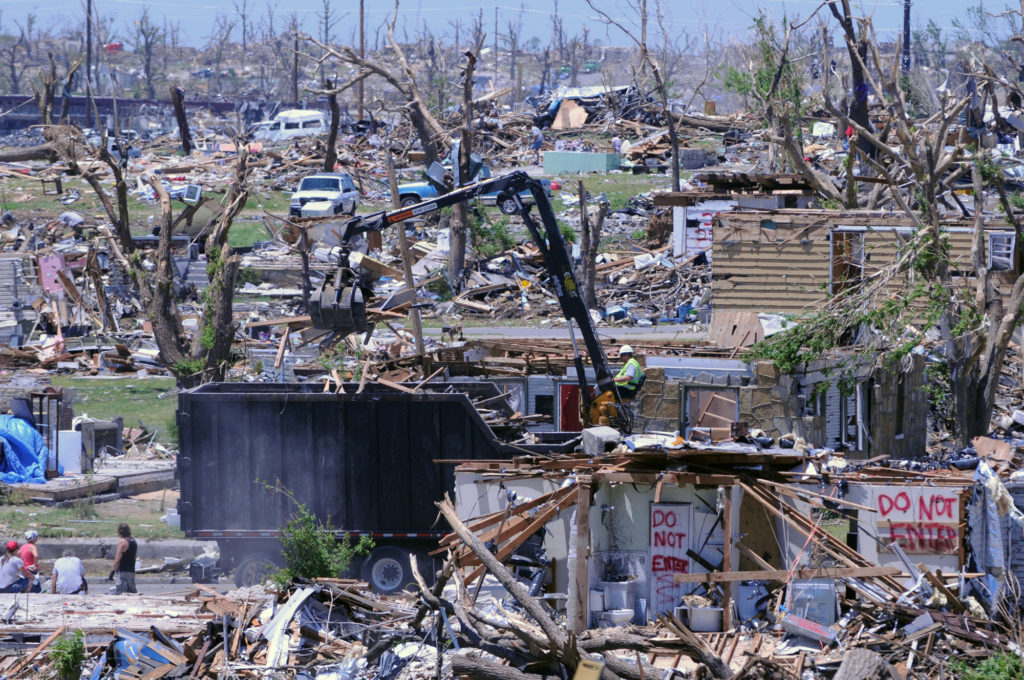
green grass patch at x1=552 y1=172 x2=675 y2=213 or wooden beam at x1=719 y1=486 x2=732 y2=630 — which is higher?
green grass patch at x1=552 y1=172 x2=675 y2=213

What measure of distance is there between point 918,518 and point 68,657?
24.7 feet

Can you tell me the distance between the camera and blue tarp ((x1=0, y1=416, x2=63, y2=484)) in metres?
19.1

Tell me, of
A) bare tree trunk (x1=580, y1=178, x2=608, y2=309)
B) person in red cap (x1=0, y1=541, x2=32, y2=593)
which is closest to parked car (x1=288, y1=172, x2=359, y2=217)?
bare tree trunk (x1=580, y1=178, x2=608, y2=309)

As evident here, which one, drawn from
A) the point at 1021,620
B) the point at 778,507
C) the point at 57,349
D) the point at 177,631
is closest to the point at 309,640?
the point at 177,631

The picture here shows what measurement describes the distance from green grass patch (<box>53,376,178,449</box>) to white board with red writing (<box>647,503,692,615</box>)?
458 inches

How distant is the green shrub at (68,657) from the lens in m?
10.6

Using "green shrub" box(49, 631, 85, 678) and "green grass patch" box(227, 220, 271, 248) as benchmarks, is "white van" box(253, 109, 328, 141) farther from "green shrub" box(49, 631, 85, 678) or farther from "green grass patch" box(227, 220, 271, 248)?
"green shrub" box(49, 631, 85, 678)

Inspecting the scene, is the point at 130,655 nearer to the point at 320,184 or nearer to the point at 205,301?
the point at 205,301

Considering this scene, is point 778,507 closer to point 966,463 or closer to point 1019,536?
point 1019,536

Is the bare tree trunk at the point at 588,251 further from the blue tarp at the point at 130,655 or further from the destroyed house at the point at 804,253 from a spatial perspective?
the blue tarp at the point at 130,655

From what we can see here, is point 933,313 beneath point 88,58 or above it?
beneath

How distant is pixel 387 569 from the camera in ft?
46.9

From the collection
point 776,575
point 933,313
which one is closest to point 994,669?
point 776,575

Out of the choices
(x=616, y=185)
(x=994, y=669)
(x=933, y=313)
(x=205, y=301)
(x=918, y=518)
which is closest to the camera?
(x=994, y=669)
